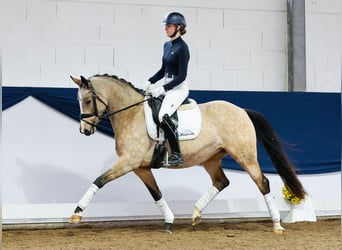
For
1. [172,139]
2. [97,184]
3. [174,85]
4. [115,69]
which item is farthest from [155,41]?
[97,184]

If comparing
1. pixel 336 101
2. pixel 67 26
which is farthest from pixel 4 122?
pixel 336 101

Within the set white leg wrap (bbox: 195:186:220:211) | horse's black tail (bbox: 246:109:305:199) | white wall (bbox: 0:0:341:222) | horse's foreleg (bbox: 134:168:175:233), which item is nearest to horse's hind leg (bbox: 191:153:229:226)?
white leg wrap (bbox: 195:186:220:211)

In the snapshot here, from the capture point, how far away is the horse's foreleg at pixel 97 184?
3902 mm

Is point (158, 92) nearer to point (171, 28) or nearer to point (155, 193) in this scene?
point (171, 28)

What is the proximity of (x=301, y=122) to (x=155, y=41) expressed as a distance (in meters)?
1.97

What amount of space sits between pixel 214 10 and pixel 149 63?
3.46 ft

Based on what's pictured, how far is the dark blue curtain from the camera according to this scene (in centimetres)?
555

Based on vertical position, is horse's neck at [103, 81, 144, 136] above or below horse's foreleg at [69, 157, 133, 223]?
above

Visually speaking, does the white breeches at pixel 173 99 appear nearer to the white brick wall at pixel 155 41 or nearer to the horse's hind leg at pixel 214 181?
the horse's hind leg at pixel 214 181

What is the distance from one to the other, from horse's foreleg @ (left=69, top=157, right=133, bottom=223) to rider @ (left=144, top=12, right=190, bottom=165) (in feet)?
1.41

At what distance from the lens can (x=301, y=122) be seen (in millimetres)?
5766

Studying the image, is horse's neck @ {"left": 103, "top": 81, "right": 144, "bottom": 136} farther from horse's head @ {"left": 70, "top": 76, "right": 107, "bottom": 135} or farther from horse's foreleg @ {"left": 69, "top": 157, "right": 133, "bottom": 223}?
horse's foreleg @ {"left": 69, "top": 157, "right": 133, "bottom": 223}

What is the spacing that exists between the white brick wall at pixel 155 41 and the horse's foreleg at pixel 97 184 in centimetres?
176

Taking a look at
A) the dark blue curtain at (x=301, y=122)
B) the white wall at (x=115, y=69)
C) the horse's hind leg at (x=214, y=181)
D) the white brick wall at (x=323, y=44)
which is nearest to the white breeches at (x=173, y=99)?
the horse's hind leg at (x=214, y=181)
